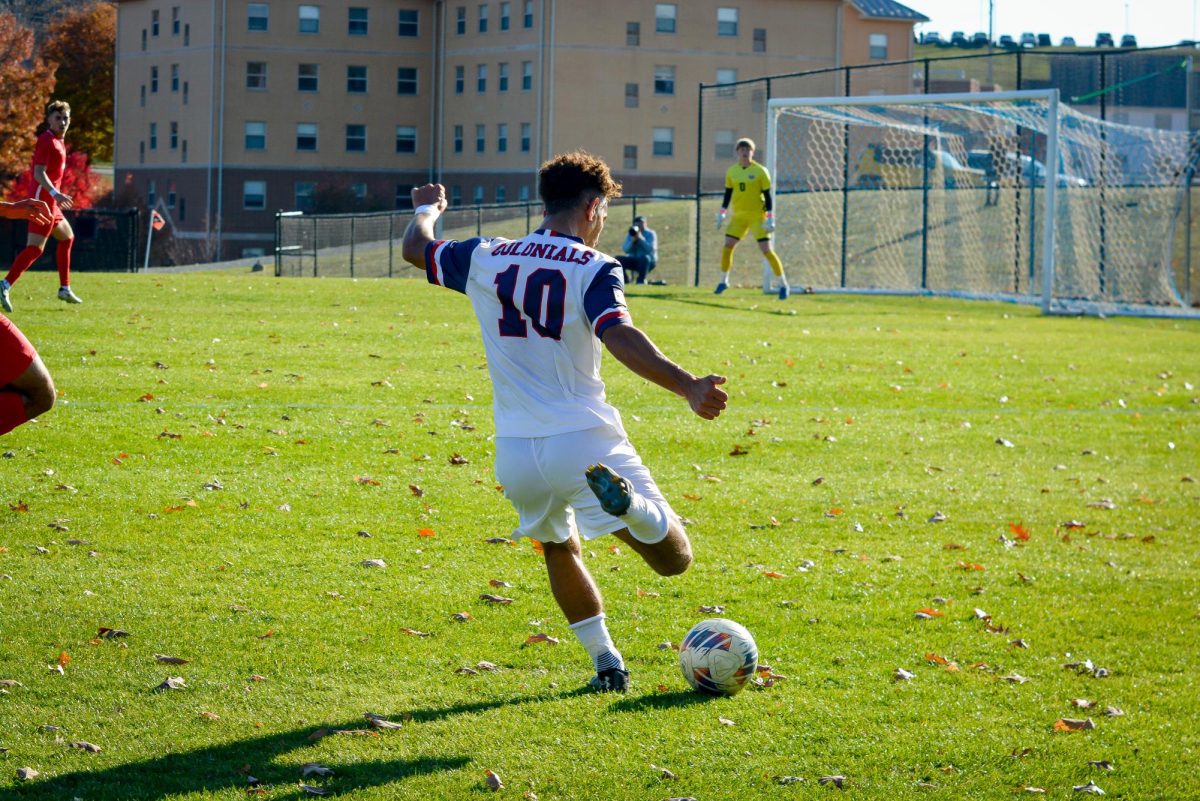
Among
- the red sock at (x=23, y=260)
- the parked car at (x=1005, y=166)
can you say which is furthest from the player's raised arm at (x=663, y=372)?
the parked car at (x=1005, y=166)

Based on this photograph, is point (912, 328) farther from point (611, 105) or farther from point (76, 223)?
point (611, 105)

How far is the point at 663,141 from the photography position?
212 feet

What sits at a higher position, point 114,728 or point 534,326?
point 534,326

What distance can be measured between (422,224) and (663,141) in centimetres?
5939

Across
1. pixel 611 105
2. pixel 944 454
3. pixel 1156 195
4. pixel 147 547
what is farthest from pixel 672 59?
pixel 147 547

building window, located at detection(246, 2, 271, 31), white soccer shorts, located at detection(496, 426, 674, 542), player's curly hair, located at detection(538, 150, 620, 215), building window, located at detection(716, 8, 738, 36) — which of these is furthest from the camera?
building window, located at detection(246, 2, 271, 31)

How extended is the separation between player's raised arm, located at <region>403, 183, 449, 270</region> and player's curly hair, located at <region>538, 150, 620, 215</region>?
60 cm

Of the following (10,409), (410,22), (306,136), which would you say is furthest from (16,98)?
(10,409)

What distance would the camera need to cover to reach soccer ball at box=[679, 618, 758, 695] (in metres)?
5.75

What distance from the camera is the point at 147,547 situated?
307 inches

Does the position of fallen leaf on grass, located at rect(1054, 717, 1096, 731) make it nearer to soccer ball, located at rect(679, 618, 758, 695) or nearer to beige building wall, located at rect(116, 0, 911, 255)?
soccer ball, located at rect(679, 618, 758, 695)

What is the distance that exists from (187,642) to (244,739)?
1.17 m

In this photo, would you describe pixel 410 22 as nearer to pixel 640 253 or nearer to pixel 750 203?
pixel 640 253

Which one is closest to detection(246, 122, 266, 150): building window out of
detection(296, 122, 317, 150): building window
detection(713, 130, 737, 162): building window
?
detection(296, 122, 317, 150): building window
